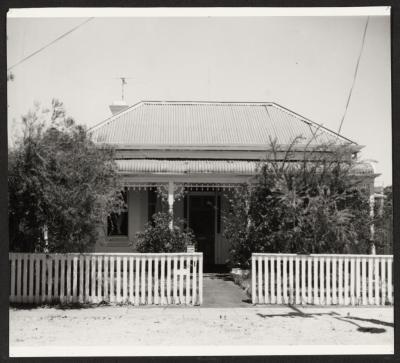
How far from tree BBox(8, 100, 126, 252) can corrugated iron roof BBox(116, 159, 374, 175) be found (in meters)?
4.42

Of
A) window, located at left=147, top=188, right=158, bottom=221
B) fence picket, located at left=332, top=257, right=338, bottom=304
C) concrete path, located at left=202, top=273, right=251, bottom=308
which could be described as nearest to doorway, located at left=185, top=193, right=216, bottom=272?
window, located at left=147, top=188, right=158, bottom=221

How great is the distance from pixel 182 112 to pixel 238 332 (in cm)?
1235

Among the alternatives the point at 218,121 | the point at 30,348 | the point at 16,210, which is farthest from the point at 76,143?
the point at 218,121

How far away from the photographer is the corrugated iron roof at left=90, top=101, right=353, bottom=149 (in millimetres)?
16531

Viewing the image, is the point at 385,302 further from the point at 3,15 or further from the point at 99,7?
the point at 3,15

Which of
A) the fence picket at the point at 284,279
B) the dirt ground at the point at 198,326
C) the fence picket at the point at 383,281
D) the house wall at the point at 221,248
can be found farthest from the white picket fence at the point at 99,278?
the house wall at the point at 221,248

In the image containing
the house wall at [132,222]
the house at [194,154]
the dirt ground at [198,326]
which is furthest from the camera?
the house wall at [132,222]

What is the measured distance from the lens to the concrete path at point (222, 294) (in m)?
9.94

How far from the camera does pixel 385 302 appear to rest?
9875 millimetres

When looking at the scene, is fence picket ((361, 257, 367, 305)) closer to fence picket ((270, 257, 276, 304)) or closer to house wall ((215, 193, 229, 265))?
fence picket ((270, 257, 276, 304))

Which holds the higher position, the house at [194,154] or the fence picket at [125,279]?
the house at [194,154]

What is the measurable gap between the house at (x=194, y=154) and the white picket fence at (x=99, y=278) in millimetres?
4513

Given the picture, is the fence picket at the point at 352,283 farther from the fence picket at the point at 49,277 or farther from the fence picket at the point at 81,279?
the fence picket at the point at 49,277

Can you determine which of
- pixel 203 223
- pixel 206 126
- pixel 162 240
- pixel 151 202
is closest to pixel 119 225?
pixel 151 202
